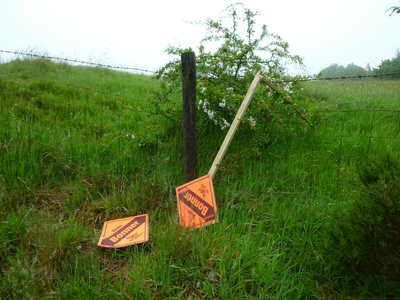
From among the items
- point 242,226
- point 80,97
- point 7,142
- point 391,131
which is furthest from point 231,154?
point 80,97

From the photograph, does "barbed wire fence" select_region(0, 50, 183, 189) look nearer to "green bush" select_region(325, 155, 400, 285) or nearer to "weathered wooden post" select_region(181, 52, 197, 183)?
"weathered wooden post" select_region(181, 52, 197, 183)

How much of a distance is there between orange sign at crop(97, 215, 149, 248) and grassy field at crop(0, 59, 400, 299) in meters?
0.08

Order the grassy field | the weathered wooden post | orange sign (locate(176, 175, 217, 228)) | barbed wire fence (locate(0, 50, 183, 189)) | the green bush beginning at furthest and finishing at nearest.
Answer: barbed wire fence (locate(0, 50, 183, 189)), the weathered wooden post, orange sign (locate(176, 175, 217, 228)), the grassy field, the green bush

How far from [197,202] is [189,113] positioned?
98cm

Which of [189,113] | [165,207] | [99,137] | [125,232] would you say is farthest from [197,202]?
[99,137]

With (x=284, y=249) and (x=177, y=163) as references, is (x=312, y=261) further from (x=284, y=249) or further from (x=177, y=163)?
(x=177, y=163)

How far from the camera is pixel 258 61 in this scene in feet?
12.1

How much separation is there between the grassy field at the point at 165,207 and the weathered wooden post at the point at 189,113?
32 centimetres

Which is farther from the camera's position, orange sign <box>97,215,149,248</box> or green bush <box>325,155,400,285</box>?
orange sign <box>97,215,149,248</box>

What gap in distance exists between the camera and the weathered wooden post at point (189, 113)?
9.48 feet

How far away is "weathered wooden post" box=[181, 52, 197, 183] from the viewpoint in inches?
114

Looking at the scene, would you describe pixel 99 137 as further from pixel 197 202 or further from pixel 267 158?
pixel 267 158

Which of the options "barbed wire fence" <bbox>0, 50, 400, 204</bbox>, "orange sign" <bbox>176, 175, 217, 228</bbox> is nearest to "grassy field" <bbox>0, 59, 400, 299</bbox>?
"barbed wire fence" <bbox>0, 50, 400, 204</bbox>

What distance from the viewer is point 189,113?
2980 mm
